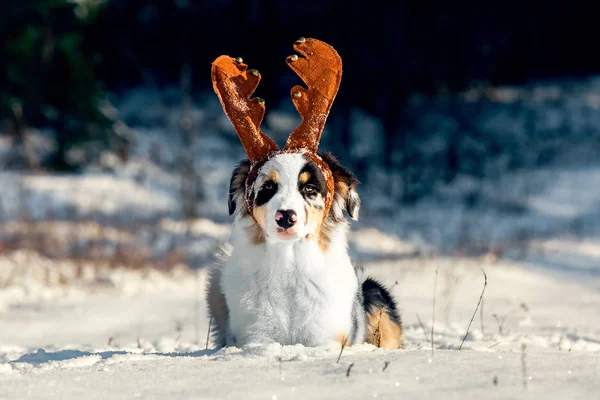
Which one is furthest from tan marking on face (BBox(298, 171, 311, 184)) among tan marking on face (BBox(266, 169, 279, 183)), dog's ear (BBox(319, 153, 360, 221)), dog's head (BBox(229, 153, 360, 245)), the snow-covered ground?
the snow-covered ground

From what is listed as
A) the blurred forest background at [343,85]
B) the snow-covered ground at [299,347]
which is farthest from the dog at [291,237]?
the blurred forest background at [343,85]

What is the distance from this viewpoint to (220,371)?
298 cm

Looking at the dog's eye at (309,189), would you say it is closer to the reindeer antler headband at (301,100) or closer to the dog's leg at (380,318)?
the reindeer antler headband at (301,100)

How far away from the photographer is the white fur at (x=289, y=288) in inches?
139

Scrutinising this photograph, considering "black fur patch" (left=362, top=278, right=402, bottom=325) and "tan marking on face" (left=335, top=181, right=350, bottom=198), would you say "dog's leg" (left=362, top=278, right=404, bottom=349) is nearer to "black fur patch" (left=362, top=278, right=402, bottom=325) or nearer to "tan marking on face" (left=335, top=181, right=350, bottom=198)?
"black fur patch" (left=362, top=278, right=402, bottom=325)

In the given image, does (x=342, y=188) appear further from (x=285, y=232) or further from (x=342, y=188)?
(x=285, y=232)

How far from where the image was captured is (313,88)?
152 inches

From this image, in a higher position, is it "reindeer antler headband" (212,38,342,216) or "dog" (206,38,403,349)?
"reindeer antler headband" (212,38,342,216)

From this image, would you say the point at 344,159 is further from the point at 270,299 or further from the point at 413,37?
the point at 270,299

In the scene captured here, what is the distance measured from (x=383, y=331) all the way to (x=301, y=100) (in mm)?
1292

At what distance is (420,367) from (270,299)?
90 cm

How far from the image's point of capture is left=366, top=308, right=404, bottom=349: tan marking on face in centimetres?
390

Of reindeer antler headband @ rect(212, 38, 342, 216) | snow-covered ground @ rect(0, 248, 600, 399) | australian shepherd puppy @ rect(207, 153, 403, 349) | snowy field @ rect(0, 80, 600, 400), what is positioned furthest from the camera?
reindeer antler headband @ rect(212, 38, 342, 216)

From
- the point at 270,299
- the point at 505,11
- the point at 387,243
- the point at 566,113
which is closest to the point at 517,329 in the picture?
the point at 270,299
